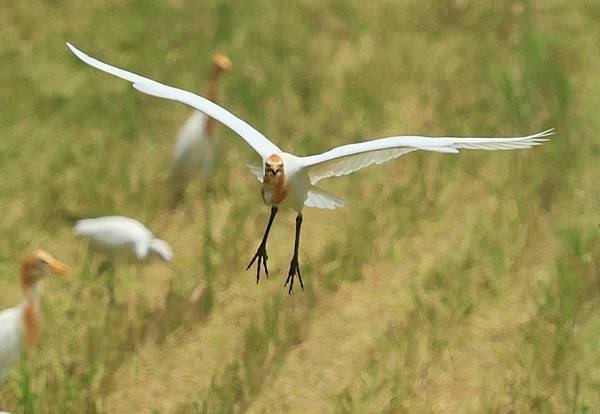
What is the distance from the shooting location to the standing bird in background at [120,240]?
4645 mm

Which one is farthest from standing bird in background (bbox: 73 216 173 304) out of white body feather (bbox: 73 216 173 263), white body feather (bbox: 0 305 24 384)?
white body feather (bbox: 0 305 24 384)

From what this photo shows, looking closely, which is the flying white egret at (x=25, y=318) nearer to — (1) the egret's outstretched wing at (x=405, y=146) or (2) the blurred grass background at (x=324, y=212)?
(2) the blurred grass background at (x=324, y=212)

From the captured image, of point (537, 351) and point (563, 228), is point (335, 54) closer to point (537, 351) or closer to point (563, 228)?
point (563, 228)

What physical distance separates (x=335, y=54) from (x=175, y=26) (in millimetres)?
1147

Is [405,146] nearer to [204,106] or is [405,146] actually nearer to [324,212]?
[204,106]

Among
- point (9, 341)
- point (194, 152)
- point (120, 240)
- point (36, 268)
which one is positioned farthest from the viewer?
point (194, 152)

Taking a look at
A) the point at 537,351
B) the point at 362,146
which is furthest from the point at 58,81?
the point at 362,146

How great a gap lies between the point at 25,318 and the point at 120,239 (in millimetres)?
705

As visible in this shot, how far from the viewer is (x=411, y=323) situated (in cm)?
455

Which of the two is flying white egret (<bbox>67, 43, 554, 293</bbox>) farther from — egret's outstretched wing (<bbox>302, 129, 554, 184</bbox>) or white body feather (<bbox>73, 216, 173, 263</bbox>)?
→ white body feather (<bbox>73, 216, 173, 263</bbox>)

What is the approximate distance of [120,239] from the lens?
15.2 feet

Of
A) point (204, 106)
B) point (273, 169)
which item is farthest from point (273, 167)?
point (204, 106)

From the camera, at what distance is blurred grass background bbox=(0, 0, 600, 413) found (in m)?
4.30

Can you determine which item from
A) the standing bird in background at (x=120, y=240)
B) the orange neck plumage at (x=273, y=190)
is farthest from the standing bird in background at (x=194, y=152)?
the orange neck plumage at (x=273, y=190)
